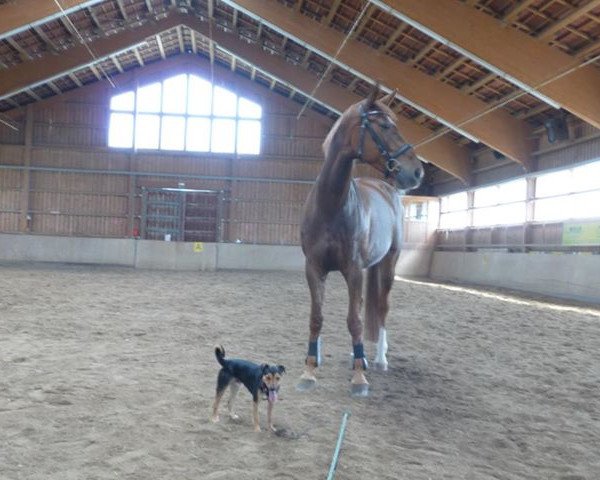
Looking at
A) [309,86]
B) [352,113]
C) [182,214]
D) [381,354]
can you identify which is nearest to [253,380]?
[352,113]

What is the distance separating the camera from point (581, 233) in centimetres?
1454

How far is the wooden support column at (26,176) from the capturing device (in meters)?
23.8

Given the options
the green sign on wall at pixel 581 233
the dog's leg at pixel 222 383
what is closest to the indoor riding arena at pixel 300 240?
the dog's leg at pixel 222 383

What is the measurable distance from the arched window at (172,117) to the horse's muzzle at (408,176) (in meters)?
21.8

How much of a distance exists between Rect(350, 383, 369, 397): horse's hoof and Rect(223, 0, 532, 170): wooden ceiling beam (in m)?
12.8

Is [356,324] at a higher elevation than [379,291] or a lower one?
lower

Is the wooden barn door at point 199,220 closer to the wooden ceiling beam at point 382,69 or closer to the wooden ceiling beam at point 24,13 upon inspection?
the wooden ceiling beam at point 382,69

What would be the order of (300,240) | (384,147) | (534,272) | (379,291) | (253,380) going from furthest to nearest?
(534,272)
(300,240)
(379,291)
(384,147)
(253,380)

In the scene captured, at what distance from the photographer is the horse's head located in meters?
3.79

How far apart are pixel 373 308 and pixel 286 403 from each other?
1898mm

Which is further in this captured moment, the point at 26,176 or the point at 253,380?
the point at 26,176

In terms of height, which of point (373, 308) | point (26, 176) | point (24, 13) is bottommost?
point (373, 308)

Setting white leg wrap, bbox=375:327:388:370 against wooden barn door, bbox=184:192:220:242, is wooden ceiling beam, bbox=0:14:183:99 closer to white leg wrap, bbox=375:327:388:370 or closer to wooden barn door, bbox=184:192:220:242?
wooden barn door, bbox=184:192:220:242

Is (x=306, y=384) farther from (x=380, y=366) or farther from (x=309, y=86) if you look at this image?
(x=309, y=86)
